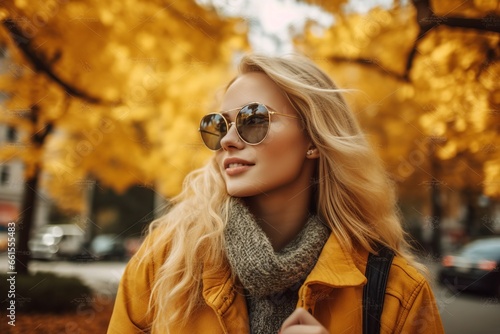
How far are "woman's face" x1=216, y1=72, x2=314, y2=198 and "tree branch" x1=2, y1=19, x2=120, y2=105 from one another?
3.21 metres

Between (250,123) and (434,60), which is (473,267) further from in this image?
(250,123)

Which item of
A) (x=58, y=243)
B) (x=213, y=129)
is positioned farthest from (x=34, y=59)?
(x=58, y=243)

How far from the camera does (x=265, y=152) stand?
6.27 feet

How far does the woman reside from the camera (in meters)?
1.74

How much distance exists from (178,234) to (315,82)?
2.99ft

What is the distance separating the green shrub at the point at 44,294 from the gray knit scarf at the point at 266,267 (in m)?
4.06

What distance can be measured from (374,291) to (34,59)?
13.8 feet

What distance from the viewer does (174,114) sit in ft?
19.9

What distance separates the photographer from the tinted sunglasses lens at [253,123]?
1897 millimetres

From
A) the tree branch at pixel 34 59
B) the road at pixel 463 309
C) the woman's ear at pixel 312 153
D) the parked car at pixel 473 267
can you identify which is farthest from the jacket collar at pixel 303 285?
the parked car at pixel 473 267

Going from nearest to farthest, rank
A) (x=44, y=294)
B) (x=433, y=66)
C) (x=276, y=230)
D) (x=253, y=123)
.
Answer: (x=253, y=123) < (x=276, y=230) < (x=433, y=66) < (x=44, y=294)

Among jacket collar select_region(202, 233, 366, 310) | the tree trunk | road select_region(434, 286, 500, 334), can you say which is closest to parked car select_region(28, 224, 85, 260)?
the tree trunk

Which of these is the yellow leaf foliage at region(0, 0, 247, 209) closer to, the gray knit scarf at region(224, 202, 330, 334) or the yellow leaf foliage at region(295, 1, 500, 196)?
the yellow leaf foliage at region(295, 1, 500, 196)

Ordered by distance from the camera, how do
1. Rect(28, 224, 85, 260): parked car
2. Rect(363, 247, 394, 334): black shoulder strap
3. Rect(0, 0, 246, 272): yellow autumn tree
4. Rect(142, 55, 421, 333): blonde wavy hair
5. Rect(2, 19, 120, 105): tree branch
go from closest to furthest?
Rect(363, 247, 394, 334): black shoulder strap, Rect(142, 55, 421, 333): blonde wavy hair, Rect(2, 19, 120, 105): tree branch, Rect(0, 0, 246, 272): yellow autumn tree, Rect(28, 224, 85, 260): parked car
